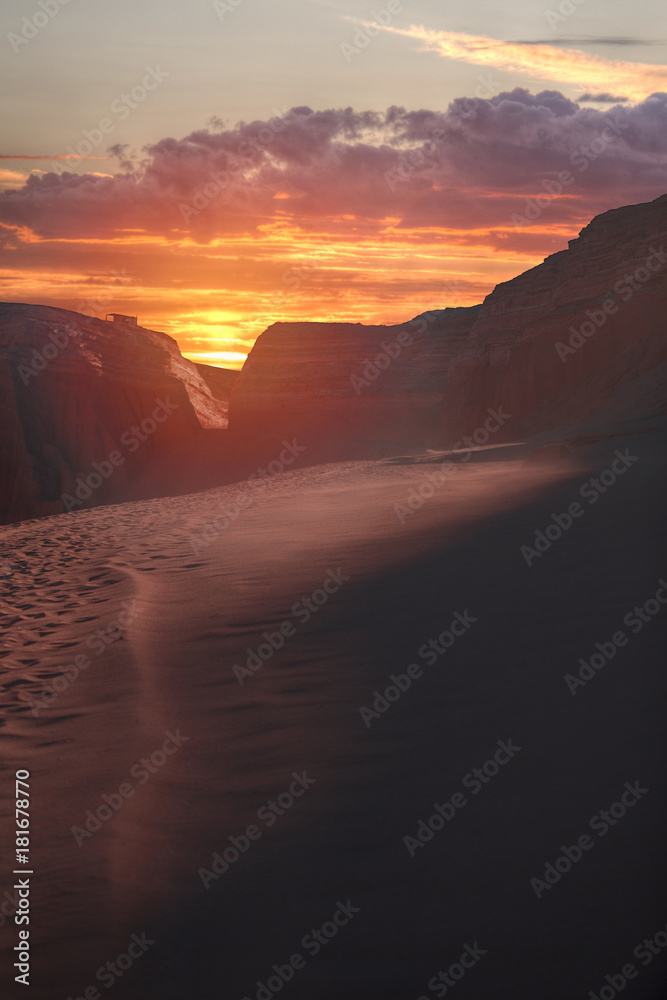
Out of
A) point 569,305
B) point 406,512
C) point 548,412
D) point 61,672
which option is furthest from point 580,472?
point 569,305

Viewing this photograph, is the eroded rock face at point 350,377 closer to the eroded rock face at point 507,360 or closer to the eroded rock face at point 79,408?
the eroded rock face at point 507,360

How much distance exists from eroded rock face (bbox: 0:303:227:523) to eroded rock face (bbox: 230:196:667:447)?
5.24 metres

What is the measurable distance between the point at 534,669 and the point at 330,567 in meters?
3.01

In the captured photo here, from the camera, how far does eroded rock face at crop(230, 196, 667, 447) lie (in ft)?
89.2

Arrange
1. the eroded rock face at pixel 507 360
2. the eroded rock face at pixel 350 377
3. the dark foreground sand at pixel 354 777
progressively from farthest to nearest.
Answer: the eroded rock face at pixel 350 377, the eroded rock face at pixel 507 360, the dark foreground sand at pixel 354 777

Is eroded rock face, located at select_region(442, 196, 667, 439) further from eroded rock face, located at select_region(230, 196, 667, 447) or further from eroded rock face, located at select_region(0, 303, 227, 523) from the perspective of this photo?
eroded rock face, located at select_region(0, 303, 227, 523)

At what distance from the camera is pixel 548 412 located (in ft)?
97.1

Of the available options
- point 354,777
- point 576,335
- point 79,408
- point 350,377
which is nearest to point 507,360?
point 576,335

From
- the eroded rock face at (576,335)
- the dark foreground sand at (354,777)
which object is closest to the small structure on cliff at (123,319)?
the eroded rock face at (576,335)

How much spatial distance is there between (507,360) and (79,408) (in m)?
23.9

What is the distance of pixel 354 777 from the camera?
3.56 metres

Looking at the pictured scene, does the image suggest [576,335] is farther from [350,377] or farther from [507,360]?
[350,377]

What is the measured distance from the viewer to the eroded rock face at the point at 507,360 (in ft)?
89.2

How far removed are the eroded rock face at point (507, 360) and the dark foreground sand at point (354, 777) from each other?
616 inches
